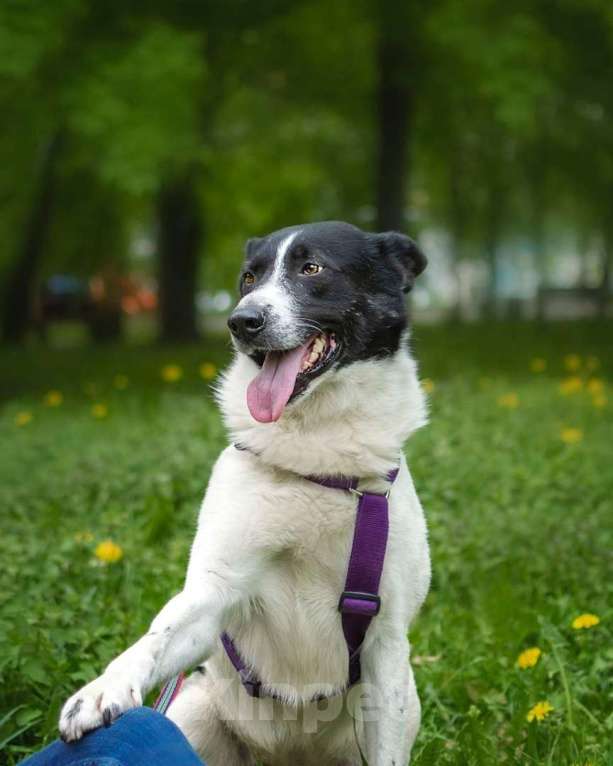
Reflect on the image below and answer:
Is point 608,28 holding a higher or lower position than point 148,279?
higher

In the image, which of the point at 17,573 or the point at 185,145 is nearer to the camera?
the point at 17,573

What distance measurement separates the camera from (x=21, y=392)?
511 inches

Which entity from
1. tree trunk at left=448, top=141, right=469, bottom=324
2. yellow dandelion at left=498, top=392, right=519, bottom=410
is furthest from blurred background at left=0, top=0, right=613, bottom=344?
yellow dandelion at left=498, top=392, right=519, bottom=410

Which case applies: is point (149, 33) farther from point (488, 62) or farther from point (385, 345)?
point (385, 345)

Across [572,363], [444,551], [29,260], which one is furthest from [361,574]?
[29,260]

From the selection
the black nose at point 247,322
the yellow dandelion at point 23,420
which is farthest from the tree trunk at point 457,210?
the black nose at point 247,322

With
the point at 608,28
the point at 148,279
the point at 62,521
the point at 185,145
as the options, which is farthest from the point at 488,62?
the point at 148,279

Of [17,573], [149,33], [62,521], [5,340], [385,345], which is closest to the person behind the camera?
[385,345]

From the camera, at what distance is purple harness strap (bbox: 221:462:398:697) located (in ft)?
9.78

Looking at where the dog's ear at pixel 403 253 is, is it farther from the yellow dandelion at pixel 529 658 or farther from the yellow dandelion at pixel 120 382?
the yellow dandelion at pixel 120 382

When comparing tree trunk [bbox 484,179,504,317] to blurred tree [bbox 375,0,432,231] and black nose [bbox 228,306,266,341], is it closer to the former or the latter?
blurred tree [bbox 375,0,432,231]

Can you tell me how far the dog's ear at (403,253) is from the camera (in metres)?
3.62

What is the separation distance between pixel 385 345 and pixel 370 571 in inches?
32.2

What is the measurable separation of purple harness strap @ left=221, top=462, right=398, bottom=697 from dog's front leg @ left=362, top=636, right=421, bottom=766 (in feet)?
0.21
